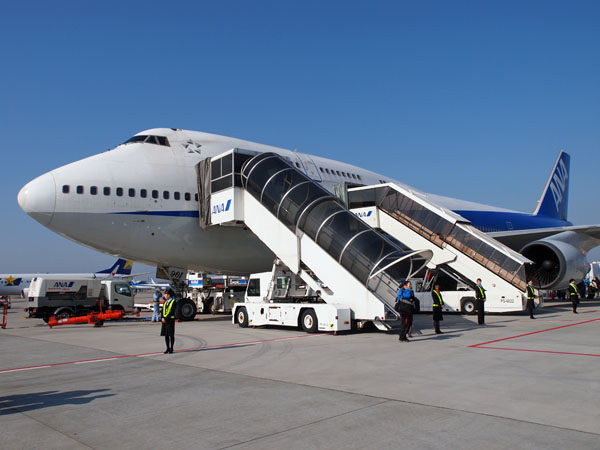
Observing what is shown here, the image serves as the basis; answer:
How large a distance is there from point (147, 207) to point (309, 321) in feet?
19.3

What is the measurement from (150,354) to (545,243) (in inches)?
635

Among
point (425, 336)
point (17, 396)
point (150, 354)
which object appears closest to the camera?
point (17, 396)

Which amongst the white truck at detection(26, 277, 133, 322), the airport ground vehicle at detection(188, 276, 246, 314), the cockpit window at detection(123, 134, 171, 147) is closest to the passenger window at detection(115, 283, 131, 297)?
the white truck at detection(26, 277, 133, 322)

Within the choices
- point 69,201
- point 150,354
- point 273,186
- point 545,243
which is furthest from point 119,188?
point 545,243

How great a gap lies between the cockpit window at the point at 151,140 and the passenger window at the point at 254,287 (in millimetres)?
5157

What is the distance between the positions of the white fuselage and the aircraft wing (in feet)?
36.1

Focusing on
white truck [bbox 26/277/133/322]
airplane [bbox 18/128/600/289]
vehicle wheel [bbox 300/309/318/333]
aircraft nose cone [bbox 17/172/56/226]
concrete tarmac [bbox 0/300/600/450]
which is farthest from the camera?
white truck [bbox 26/277/133/322]

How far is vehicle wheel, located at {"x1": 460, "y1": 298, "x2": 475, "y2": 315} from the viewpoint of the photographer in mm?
17062

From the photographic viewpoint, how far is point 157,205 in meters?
14.7

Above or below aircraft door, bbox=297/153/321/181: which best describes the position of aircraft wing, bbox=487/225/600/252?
below

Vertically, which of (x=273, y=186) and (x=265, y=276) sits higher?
(x=273, y=186)

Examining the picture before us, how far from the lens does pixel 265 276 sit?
14.3 meters

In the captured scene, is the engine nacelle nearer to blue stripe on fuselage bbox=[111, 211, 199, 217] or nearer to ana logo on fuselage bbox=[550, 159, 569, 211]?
blue stripe on fuselage bbox=[111, 211, 199, 217]

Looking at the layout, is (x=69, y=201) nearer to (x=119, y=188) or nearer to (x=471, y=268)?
(x=119, y=188)
